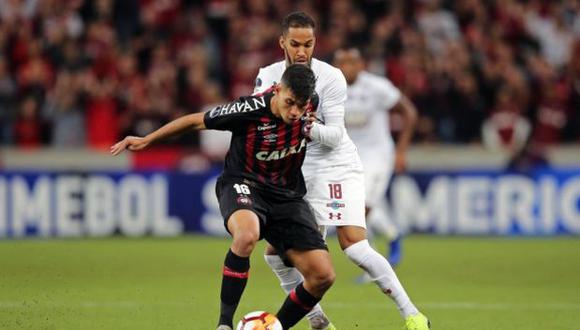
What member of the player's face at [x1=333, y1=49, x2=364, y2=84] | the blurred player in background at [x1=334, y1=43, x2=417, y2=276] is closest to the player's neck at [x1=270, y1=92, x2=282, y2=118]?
the player's face at [x1=333, y1=49, x2=364, y2=84]

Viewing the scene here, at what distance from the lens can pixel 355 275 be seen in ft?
38.3

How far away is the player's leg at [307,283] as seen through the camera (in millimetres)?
6988

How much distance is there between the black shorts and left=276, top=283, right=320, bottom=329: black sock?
242mm

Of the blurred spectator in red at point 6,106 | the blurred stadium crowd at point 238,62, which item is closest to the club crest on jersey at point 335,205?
the blurred stadium crowd at point 238,62

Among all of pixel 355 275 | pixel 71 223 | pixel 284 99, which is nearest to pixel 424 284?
pixel 355 275

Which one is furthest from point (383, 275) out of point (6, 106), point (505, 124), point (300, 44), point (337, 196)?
point (6, 106)

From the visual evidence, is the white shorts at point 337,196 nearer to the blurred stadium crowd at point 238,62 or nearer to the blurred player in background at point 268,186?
the blurred player in background at point 268,186

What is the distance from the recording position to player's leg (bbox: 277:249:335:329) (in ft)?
22.9

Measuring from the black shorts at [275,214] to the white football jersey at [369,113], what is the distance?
14.3ft

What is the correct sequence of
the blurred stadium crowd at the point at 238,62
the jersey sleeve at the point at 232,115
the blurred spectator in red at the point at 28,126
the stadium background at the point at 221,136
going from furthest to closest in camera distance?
the blurred stadium crowd at the point at 238,62 → the blurred spectator in red at the point at 28,126 → the stadium background at the point at 221,136 → the jersey sleeve at the point at 232,115

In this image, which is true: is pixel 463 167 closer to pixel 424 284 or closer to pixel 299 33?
pixel 424 284

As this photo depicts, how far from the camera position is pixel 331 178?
7727mm

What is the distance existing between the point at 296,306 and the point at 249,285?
3.54 m

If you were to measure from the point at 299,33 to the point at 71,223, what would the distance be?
28.1ft
